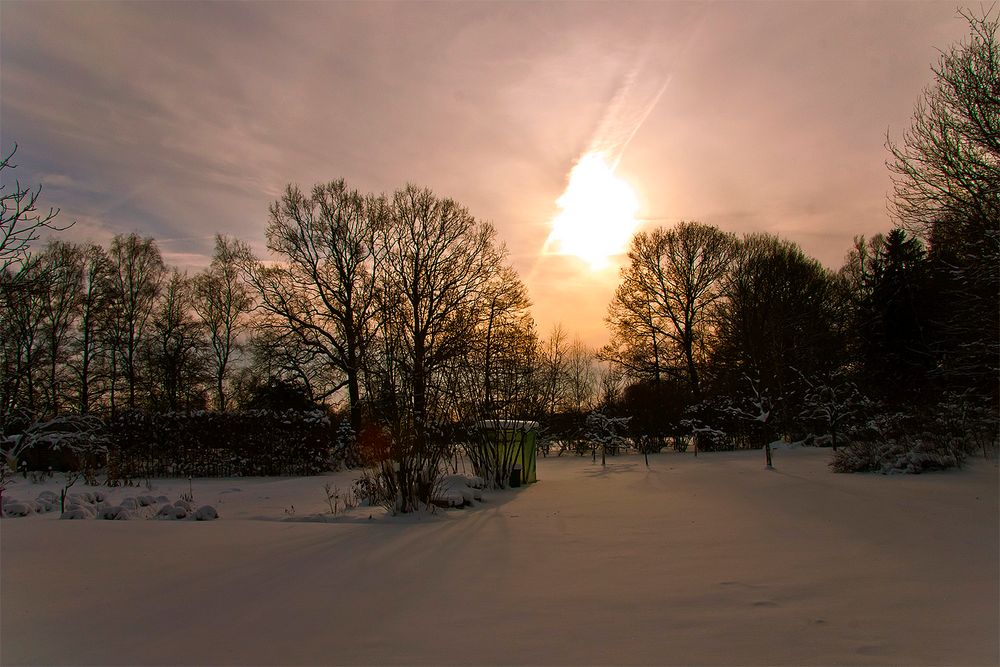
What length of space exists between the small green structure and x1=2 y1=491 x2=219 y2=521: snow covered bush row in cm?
545

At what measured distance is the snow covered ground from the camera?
355cm

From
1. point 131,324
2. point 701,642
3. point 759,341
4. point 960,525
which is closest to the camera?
point 701,642

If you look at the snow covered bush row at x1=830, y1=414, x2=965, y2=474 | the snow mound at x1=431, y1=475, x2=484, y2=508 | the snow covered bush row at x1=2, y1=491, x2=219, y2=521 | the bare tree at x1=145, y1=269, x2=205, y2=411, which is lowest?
the snow mound at x1=431, y1=475, x2=484, y2=508

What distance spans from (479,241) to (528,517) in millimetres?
20224

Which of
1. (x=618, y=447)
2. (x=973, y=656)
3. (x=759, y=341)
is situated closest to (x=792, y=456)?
(x=759, y=341)

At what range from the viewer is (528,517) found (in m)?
8.55

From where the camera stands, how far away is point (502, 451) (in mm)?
12961

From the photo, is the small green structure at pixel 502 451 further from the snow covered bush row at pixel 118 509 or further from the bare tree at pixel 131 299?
the bare tree at pixel 131 299

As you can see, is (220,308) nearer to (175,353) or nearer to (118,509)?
(175,353)

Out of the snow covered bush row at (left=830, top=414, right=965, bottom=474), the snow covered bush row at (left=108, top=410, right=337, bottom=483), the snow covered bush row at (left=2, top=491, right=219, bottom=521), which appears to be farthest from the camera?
the snow covered bush row at (left=108, top=410, right=337, bottom=483)

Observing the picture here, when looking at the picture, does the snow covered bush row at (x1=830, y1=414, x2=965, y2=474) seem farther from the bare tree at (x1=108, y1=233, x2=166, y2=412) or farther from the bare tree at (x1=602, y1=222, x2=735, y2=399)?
the bare tree at (x1=108, y1=233, x2=166, y2=412)

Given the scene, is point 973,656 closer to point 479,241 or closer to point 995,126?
point 995,126

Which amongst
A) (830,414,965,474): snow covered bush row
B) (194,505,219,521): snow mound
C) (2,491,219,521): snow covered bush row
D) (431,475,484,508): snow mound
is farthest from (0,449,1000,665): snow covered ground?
(830,414,965,474): snow covered bush row

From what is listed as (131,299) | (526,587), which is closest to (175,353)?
(131,299)
